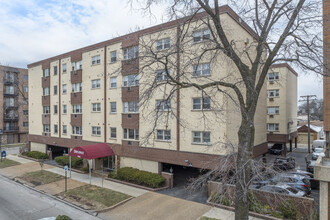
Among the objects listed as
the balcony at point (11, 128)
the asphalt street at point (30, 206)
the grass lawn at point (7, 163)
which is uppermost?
the balcony at point (11, 128)

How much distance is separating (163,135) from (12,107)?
1746 inches

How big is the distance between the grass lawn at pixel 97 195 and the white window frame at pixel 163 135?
5.48 m

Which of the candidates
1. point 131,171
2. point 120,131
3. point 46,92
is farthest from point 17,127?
point 131,171

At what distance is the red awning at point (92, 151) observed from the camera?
19.2 meters

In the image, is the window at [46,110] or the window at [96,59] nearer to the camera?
the window at [96,59]

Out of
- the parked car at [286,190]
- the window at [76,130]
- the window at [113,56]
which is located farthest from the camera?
the window at [76,130]

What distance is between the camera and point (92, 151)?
65.2 feet

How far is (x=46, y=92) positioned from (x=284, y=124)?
34.2 metres

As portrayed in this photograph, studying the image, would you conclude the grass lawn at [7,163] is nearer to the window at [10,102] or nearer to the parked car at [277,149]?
the window at [10,102]

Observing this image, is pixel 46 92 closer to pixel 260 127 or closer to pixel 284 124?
pixel 260 127

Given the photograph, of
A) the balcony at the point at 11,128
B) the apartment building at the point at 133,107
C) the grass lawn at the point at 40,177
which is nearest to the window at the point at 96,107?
the apartment building at the point at 133,107

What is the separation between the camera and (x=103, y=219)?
12375mm

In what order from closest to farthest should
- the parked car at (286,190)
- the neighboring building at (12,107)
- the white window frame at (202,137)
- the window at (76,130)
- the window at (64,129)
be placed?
1. the parked car at (286,190)
2. the white window frame at (202,137)
3. the window at (76,130)
4. the window at (64,129)
5. the neighboring building at (12,107)

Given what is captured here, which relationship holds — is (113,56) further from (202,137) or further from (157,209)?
(157,209)
